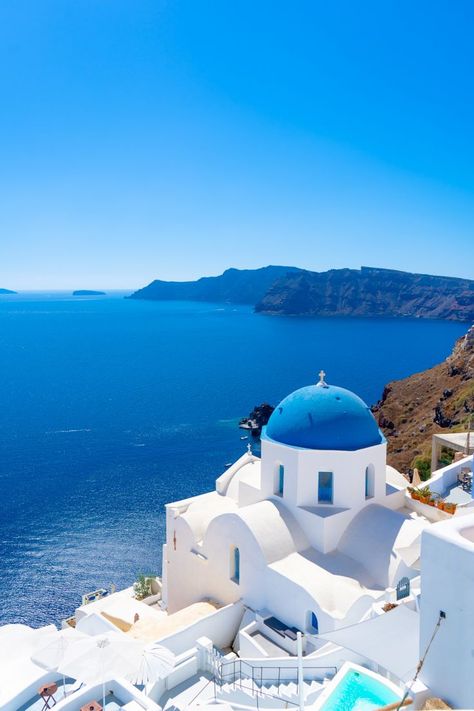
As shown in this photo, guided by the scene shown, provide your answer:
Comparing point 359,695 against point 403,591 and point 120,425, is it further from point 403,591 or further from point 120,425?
point 120,425

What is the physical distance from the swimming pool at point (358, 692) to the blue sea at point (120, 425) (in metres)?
23.2

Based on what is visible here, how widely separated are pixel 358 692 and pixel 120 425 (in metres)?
54.9

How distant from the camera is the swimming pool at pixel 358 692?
9375mm

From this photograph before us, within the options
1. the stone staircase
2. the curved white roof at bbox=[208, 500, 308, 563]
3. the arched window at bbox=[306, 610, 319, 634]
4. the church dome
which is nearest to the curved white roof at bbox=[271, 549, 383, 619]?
the curved white roof at bbox=[208, 500, 308, 563]

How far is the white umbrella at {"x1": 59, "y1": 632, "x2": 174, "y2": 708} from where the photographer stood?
39.4ft

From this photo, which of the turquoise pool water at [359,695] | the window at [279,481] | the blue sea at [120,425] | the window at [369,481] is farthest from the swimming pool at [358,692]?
the blue sea at [120,425]

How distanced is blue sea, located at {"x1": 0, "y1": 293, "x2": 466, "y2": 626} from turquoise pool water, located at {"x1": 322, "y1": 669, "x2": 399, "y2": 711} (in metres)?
23.3

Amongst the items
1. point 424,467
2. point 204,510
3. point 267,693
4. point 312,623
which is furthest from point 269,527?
point 424,467

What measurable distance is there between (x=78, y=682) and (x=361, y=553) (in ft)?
29.2

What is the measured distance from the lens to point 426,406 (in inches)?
2351

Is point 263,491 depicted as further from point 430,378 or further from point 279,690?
point 430,378

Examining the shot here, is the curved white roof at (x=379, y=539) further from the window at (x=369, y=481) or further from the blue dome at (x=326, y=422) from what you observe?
the blue dome at (x=326, y=422)

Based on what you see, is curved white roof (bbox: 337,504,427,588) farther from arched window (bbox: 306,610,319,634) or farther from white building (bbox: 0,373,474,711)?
arched window (bbox: 306,610,319,634)

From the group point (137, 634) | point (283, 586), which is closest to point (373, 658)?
point (283, 586)
